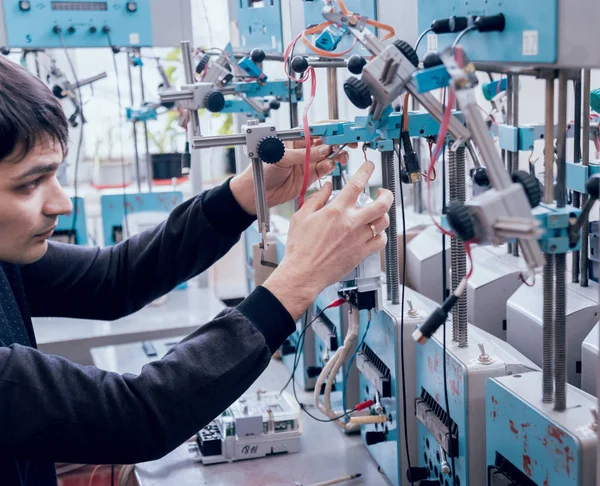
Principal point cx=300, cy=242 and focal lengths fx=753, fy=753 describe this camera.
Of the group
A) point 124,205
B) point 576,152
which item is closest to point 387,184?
point 576,152

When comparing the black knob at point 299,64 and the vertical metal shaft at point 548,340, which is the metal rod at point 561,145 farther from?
the black knob at point 299,64

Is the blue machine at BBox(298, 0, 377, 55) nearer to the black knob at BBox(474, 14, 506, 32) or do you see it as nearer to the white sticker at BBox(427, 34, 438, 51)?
the white sticker at BBox(427, 34, 438, 51)

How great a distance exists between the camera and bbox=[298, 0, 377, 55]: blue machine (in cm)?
143

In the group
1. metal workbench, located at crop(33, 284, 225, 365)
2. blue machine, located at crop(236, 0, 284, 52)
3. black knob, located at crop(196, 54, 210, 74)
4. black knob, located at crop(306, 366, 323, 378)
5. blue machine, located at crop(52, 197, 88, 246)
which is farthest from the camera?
blue machine, located at crop(52, 197, 88, 246)

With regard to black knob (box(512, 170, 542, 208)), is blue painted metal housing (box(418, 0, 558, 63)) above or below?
above

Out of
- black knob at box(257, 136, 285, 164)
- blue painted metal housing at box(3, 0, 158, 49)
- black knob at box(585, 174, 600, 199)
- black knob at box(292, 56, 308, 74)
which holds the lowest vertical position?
black knob at box(585, 174, 600, 199)

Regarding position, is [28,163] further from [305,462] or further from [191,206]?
[305,462]

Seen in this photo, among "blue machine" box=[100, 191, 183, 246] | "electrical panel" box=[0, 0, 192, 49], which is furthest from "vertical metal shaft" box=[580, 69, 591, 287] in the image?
"electrical panel" box=[0, 0, 192, 49]

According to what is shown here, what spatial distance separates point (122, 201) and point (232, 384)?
2.18 metres

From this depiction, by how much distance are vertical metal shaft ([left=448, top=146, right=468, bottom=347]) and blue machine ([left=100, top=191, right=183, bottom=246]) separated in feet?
Result: 6.47

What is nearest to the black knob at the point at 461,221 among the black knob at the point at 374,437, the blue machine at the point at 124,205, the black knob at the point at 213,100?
the black knob at the point at 374,437

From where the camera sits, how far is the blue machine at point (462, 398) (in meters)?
1.21

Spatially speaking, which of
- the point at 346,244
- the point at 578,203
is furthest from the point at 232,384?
the point at 578,203

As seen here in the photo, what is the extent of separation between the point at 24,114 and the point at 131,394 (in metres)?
0.44
